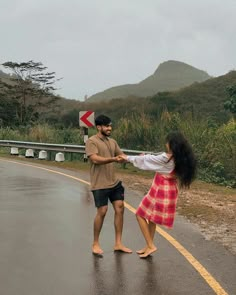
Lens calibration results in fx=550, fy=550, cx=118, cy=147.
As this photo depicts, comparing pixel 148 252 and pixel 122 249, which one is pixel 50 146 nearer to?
pixel 122 249

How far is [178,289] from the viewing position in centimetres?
550

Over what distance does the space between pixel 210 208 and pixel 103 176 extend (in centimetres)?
421

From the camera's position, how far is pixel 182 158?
6430 mm

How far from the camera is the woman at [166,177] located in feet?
21.2

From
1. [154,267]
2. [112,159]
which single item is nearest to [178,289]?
[154,267]

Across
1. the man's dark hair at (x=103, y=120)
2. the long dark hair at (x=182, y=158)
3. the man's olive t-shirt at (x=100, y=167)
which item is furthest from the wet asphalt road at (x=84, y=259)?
the man's dark hair at (x=103, y=120)

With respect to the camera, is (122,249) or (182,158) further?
(122,249)

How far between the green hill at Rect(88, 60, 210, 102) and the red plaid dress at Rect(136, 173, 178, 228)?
380 ft

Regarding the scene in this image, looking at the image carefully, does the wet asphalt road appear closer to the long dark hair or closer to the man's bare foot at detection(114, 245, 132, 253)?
the man's bare foot at detection(114, 245, 132, 253)

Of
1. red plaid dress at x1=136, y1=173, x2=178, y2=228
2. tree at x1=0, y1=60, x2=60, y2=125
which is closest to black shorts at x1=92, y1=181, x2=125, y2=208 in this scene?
red plaid dress at x1=136, y1=173, x2=178, y2=228

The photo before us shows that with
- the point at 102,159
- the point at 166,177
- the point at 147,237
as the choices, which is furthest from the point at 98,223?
the point at 166,177

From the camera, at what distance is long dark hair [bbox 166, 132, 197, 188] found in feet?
21.1

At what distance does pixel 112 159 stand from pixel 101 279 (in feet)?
4.93

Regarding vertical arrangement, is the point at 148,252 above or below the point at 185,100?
below
